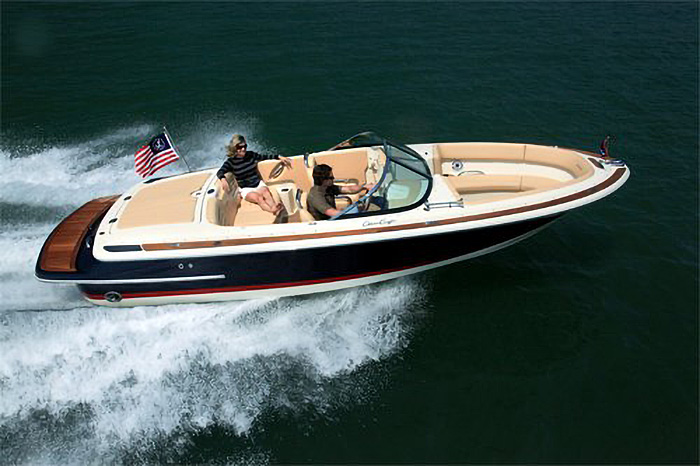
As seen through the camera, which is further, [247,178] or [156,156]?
[156,156]

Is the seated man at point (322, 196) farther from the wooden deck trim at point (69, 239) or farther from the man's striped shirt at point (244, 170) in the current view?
the wooden deck trim at point (69, 239)

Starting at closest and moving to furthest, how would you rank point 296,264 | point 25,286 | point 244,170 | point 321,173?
point 296,264 → point 321,173 → point 244,170 → point 25,286

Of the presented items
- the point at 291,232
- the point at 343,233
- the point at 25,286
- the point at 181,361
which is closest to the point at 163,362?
the point at 181,361

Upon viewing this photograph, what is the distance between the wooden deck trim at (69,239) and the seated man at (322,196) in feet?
10.9

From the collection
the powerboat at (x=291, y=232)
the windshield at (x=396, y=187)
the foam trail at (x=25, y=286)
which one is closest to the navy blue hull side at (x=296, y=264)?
the powerboat at (x=291, y=232)

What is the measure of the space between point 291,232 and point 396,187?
163 cm

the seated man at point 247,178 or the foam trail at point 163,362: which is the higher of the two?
the seated man at point 247,178

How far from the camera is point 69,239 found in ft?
24.9

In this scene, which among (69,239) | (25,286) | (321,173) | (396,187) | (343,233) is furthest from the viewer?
(25,286)

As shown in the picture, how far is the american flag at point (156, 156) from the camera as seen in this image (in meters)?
7.91

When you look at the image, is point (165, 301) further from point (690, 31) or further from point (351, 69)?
point (690, 31)

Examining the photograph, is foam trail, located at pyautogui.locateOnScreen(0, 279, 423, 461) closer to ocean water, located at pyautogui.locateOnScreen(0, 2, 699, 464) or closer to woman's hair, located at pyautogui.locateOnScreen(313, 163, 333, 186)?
ocean water, located at pyautogui.locateOnScreen(0, 2, 699, 464)

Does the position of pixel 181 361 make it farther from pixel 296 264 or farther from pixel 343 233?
pixel 343 233

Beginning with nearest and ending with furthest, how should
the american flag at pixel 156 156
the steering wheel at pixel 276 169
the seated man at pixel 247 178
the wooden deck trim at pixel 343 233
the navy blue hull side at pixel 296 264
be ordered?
1. the wooden deck trim at pixel 343 233
2. the navy blue hull side at pixel 296 264
3. the seated man at pixel 247 178
4. the american flag at pixel 156 156
5. the steering wheel at pixel 276 169
